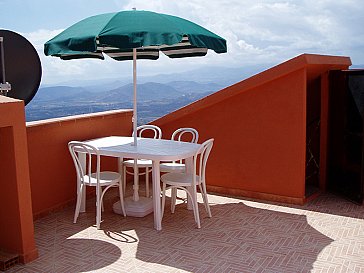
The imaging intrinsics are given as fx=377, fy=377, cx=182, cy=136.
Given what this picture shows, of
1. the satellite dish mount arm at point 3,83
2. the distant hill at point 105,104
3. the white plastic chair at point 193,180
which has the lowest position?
the white plastic chair at point 193,180

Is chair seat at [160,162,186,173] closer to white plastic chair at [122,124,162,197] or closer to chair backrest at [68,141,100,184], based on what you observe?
white plastic chair at [122,124,162,197]

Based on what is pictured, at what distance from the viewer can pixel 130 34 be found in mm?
3729

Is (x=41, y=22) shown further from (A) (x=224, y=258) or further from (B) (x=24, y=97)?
(A) (x=224, y=258)

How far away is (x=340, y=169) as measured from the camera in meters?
5.64

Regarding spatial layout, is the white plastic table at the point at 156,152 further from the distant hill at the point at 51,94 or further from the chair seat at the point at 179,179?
the distant hill at the point at 51,94

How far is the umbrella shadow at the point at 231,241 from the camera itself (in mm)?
3503

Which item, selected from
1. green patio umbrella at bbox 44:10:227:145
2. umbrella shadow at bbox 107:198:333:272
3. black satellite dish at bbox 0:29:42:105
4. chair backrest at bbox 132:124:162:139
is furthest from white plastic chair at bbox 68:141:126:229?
chair backrest at bbox 132:124:162:139

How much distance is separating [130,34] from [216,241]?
2.32m

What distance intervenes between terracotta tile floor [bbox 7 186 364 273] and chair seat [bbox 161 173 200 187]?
51 cm

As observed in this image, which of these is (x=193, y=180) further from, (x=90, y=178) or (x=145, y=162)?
(x=90, y=178)

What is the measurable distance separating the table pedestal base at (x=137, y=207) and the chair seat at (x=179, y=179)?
1.79 feet

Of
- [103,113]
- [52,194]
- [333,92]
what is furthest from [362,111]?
[52,194]

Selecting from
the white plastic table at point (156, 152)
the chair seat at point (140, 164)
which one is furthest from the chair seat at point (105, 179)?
the chair seat at point (140, 164)

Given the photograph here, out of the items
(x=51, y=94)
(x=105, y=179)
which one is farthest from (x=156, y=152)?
(x=51, y=94)
